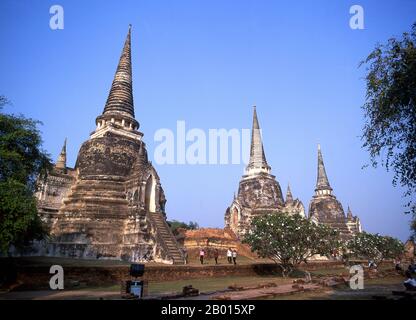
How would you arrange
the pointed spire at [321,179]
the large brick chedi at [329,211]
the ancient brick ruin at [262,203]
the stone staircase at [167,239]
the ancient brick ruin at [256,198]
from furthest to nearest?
the pointed spire at [321,179], the large brick chedi at [329,211], the ancient brick ruin at [262,203], the ancient brick ruin at [256,198], the stone staircase at [167,239]

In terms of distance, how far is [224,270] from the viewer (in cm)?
1867

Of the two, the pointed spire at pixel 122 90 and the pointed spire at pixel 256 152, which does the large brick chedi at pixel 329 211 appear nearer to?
the pointed spire at pixel 256 152

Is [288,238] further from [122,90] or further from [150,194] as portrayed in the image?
[122,90]

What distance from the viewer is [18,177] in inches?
510

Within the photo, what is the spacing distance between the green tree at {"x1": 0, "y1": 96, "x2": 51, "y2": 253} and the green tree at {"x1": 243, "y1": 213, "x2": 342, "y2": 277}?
1152 centimetres

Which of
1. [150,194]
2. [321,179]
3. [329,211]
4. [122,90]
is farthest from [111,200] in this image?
[321,179]

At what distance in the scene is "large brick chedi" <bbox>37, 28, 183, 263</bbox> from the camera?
66.9 feet

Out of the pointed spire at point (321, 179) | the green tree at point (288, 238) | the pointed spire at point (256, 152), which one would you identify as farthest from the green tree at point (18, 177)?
the pointed spire at point (321, 179)

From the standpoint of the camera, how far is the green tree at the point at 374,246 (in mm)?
28422

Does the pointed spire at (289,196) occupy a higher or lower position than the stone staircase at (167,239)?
higher

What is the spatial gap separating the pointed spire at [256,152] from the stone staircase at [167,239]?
20.3 m

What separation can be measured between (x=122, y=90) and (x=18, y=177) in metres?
18.7
